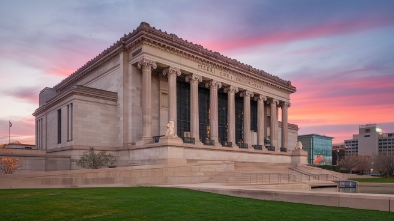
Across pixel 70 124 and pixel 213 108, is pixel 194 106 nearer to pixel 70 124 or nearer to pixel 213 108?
pixel 213 108

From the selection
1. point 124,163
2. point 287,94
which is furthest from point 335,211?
point 287,94

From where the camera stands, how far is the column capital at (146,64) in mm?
45847

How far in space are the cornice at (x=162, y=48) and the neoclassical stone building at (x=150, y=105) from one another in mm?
138

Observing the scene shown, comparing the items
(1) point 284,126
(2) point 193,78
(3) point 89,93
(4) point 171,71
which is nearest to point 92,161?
(3) point 89,93

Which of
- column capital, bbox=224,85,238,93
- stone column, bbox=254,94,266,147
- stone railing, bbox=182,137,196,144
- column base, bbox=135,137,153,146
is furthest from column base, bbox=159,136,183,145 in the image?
stone column, bbox=254,94,266,147

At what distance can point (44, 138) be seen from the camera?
58.6 meters

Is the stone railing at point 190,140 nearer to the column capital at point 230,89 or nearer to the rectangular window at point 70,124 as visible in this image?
the column capital at point 230,89

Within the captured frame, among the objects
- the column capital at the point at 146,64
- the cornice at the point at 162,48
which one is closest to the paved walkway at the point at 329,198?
the column capital at the point at 146,64

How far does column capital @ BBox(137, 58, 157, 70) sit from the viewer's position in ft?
150

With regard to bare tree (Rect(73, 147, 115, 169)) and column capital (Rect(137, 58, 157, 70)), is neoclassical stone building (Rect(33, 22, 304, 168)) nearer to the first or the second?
column capital (Rect(137, 58, 157, 70))

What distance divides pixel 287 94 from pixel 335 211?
6353 cm

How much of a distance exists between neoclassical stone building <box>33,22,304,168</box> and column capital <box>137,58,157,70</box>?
0.44ft

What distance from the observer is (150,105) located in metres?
47.0

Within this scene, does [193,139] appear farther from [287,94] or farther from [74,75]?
[287,94]
